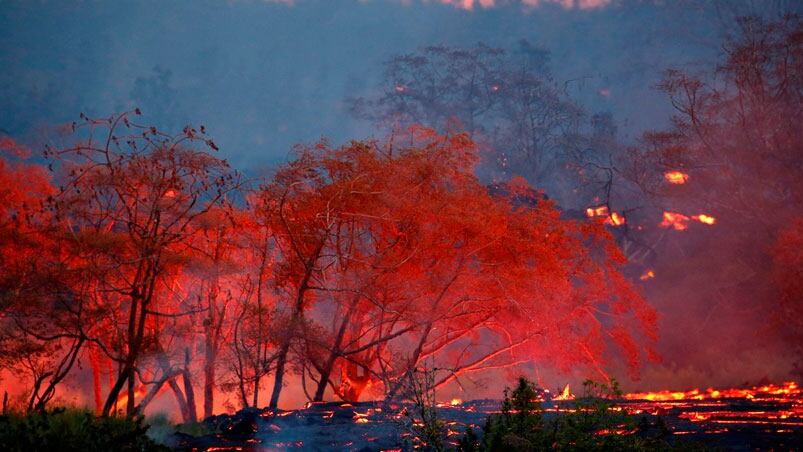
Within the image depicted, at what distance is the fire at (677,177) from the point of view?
25406 mm

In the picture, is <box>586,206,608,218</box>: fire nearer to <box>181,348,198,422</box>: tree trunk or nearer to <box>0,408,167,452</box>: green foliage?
<box>181,348,198,422</box>: tree trunk

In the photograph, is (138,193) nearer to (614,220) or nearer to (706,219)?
(614,220)

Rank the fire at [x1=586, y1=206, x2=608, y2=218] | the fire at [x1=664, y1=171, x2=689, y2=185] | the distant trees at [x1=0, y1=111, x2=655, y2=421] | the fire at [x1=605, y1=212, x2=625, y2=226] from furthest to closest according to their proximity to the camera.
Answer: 1. the fire at [x1=586, y1=206, x2=608, y2=218]
2. the fire at [x1=605, y1=212, x2=625, y2=226]
3. the fire at [x1=664, y1=171, x2=689, y2=185]
4. the distant trees at [x1=0, y1=111, x2=655, y2=421]

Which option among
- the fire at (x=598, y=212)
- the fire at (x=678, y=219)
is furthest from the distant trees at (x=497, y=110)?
the fire at (x=598, y=212)

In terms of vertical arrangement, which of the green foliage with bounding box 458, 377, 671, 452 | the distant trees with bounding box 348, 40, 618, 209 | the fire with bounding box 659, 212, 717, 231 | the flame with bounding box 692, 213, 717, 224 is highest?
the distant trees with bounding box 348, 40, 618, 209

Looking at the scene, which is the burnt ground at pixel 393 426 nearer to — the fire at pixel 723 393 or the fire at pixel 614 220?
the fire at pixel 723 393

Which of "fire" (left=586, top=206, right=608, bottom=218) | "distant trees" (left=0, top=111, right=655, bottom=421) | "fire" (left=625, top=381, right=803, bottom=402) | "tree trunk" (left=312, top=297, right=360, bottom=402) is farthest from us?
"fire" (left=586, top=206, right=608, bottom=218)

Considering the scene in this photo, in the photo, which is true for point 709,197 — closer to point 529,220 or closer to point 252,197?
point 529,220

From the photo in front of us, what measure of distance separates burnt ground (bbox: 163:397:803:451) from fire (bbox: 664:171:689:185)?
12207mm

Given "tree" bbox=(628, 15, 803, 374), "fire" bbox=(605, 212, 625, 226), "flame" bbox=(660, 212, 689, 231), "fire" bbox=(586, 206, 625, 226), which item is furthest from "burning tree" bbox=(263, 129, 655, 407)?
"flame" bbox=(660, 212, 689, 231)

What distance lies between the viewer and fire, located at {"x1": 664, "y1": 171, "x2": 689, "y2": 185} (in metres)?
25.4

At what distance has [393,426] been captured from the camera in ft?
38.8

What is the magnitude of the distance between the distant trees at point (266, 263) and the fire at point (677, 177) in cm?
773

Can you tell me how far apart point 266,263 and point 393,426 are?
642 centimetres
